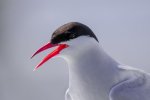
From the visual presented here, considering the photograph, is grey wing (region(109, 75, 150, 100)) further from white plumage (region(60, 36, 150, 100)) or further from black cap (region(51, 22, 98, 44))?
black cap (region(51, 22, 98, 44))

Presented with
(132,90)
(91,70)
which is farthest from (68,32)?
(132,90)

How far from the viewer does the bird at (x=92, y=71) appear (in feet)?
8.90

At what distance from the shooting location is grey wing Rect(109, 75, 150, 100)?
8.92 ft

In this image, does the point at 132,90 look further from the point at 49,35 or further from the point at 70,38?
the point at 49,35

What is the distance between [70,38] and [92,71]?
20 centimetres

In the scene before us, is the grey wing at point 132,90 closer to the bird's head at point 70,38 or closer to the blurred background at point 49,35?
the bird's head at point 70,38

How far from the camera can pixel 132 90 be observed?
2766 millimetres

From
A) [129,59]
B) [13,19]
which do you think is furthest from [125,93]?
[13,19]

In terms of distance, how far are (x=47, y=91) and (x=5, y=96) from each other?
1.23ft

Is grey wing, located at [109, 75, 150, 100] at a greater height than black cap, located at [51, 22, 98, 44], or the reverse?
black cap, located at [51, 22, 98, 44]

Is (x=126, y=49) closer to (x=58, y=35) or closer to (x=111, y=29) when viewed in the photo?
Result: (x=111, y=29)

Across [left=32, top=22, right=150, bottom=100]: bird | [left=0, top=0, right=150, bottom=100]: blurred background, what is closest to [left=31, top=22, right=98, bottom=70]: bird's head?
[left=32, top=22, right=150, bottom=100]: bird

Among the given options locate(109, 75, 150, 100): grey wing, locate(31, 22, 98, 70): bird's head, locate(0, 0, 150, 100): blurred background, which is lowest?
locate(0, 0, 150, 100): blurred background

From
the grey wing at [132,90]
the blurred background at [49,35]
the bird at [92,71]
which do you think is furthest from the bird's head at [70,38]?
the blurred background at [49,35]
